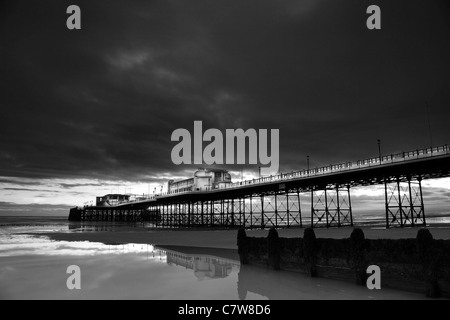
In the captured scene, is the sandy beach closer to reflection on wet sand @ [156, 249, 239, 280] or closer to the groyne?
reflection on wet sand @ [156, 249, 239, 280]

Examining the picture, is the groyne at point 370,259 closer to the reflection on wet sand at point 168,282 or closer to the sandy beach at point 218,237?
the reflection on wet sand at point 168,282

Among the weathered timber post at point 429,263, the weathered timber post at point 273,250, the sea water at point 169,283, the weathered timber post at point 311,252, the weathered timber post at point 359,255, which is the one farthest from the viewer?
the weathered timber post at point 273,250

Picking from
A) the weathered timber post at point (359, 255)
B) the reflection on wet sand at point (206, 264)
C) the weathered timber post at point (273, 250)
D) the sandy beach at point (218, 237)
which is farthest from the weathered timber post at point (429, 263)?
the sandy beach at point (218, 237)

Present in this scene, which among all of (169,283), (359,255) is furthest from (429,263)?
(169,283)

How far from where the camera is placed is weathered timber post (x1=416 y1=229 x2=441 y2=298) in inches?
295

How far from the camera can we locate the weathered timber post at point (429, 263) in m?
7.50

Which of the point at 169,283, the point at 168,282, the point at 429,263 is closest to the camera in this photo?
the point at 429,263

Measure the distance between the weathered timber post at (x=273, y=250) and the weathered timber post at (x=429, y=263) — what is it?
199 inches

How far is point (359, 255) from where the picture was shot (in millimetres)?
9008

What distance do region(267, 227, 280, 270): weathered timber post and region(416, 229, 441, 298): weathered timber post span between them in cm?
505

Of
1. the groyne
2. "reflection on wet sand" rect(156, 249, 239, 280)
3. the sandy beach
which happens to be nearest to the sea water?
"reflection on wet sand" rect(156, 249, 239, 280)

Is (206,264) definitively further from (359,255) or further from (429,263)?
(429,263)

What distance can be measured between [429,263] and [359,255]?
1.81m
